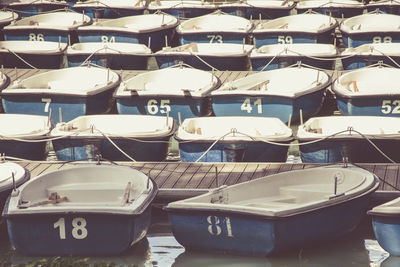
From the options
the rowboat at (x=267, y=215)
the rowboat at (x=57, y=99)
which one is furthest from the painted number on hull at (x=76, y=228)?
the rowboat at (x=57, y=99)

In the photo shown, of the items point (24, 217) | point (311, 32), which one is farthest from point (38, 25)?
point (24, 217)

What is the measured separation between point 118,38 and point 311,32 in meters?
4.02

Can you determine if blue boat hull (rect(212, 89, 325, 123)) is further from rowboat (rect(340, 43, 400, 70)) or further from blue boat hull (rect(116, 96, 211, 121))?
rowboat (rect(340, 43, 400, 70))

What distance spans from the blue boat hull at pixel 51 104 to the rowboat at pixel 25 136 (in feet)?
3.59

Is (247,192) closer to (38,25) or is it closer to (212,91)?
(212,91)

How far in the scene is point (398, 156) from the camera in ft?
38.2

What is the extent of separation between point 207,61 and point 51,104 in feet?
12.1

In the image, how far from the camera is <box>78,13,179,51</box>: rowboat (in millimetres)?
18719

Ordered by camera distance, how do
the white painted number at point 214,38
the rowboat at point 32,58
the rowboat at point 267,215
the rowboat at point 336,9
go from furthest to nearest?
the rowboat at point 336,9 < the white painted number at point 214,38 < the rowboat at point 32,58 < the rowboat at point 267,215

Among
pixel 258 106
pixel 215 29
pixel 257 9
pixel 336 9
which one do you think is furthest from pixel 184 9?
pixel 258 106

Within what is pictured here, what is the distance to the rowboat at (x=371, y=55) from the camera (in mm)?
16203

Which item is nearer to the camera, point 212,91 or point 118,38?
point 212,91

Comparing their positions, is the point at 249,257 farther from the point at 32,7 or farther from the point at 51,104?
the point at 32,7

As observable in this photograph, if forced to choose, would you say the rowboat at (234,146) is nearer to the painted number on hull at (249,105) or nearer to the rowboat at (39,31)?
the painted number on hull at (249,105)
